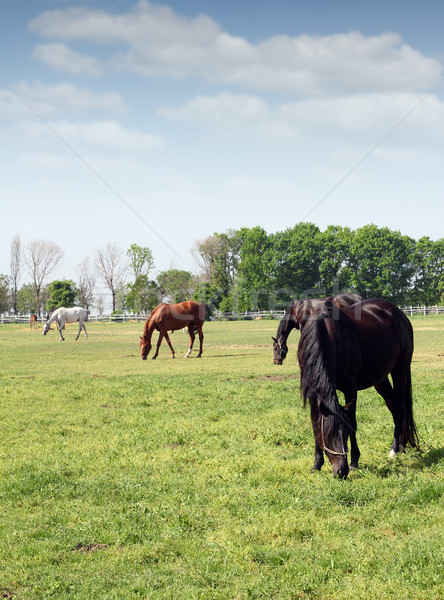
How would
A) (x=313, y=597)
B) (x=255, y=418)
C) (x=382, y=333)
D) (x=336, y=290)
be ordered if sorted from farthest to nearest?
(x=336, y=290) < (x=255, y=418) < (x=382, y=333) < (x=313, y=597)

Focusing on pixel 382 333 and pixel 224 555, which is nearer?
pixel 224 555

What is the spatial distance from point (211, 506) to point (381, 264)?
80.4 m

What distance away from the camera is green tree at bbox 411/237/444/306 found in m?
84.3

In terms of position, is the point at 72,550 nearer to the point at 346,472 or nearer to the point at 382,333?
the point at 346,472

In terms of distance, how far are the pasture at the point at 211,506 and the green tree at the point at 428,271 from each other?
78413mm

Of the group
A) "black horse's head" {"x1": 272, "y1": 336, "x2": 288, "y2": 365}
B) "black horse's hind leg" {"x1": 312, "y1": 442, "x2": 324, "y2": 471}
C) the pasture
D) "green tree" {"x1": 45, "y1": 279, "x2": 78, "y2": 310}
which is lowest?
the pasture

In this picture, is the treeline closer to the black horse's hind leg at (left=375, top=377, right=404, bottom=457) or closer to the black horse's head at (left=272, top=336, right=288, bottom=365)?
the black horse's head at (left=272, top=336, right=288, bottom=365)

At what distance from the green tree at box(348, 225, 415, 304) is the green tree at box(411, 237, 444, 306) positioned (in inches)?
60.2

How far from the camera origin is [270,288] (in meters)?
83.8

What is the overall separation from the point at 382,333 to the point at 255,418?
→ 10.8ft

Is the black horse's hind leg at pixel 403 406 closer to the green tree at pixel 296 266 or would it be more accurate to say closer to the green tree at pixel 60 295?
the green tree at pixel 296 266

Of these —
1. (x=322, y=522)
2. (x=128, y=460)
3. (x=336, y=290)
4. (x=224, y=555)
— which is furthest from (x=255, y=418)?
(x=336, y=290)

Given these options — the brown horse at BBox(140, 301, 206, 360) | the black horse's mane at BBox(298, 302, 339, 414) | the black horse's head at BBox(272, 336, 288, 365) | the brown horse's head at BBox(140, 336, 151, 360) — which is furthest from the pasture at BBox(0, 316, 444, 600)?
the brown horse at BBox(140, 301, 206, 360)

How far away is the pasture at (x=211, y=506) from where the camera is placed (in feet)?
13.2
